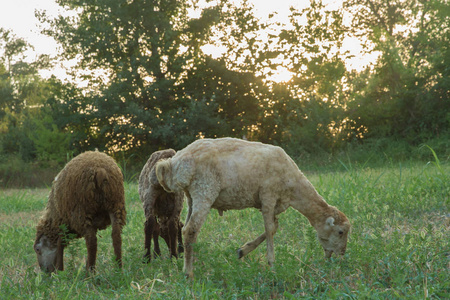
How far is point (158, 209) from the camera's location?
534cm

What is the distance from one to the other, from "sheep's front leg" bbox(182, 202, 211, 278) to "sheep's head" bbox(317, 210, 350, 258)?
1.27 metres

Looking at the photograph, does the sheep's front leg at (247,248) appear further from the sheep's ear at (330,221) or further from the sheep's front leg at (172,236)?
the sheep's front leg at (172,236)

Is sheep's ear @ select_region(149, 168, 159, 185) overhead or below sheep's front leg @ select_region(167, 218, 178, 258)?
overhead

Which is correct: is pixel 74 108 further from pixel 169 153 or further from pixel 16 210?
pixel 169 153

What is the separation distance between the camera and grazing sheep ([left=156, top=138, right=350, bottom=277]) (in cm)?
416

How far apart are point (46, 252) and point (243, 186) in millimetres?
2537

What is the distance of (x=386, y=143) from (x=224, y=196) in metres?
17.4

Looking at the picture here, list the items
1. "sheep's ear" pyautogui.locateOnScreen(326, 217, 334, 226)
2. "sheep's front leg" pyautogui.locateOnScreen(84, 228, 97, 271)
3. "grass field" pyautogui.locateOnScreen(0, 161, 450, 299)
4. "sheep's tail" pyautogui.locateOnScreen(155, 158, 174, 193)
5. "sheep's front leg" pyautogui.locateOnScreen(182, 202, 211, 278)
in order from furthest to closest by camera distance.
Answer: "sheep's front leg" pyautogui.locateOnScreen(84, 228, 97, 271), "sheep's ear" pyautogui.locateOnScreen(326, 217, 334, 226), "sheep's tail" pyautogui.locateOnScreen(155, 158, 174, 193), "sheep's front leg" pyautogui.locateOnScreen(182, 202, 211, 278), "grass field" pyautogui.locateOnScreen(0, 161, 450, 299)

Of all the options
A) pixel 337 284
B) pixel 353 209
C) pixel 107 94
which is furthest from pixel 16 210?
pixel 107 94

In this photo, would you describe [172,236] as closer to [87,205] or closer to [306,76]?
[87,205]

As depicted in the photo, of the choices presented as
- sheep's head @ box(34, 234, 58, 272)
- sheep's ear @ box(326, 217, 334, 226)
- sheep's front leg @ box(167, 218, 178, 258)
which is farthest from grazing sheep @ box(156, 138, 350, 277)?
sheep's head @ box(34, 234, 58, 272)

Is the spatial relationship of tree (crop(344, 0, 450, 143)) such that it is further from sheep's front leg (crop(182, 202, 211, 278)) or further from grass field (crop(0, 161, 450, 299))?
Result: sheep's front leg (crop(182, 202, 211, 278))

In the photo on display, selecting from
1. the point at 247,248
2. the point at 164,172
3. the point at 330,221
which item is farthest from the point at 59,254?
the point at 330,221

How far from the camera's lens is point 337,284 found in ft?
12.5
